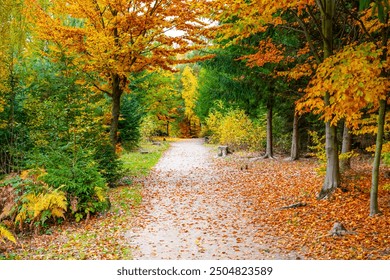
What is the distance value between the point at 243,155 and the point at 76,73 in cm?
1123

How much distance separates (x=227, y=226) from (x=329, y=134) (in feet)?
10.7

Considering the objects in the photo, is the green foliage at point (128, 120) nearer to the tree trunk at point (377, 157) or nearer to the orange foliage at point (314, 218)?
the orange foliage at point (314, 218)

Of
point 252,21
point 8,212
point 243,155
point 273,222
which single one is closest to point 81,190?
point 8,212

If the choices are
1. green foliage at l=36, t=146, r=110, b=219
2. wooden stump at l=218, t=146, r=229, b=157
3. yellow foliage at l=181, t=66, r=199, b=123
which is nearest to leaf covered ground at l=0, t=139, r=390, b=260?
green foliage at l=36, t=146, r=110, b=219

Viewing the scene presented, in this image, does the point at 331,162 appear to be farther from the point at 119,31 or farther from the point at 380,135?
the point at 119,31

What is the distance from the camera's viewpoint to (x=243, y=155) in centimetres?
1933

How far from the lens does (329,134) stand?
8.38 metres

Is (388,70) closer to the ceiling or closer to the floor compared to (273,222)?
closer to the ceiling

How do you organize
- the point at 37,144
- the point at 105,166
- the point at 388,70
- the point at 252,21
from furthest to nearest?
1. the point at 105,166
2. the point at 37,144
3. the point at 252,21
4. the point at 388,70

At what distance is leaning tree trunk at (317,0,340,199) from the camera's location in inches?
307

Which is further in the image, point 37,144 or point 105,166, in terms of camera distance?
point 105,166

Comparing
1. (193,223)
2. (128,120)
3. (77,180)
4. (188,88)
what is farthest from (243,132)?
(188,88)

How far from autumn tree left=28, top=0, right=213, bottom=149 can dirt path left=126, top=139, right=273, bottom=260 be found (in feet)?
12.9

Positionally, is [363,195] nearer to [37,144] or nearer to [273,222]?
[273,222]
